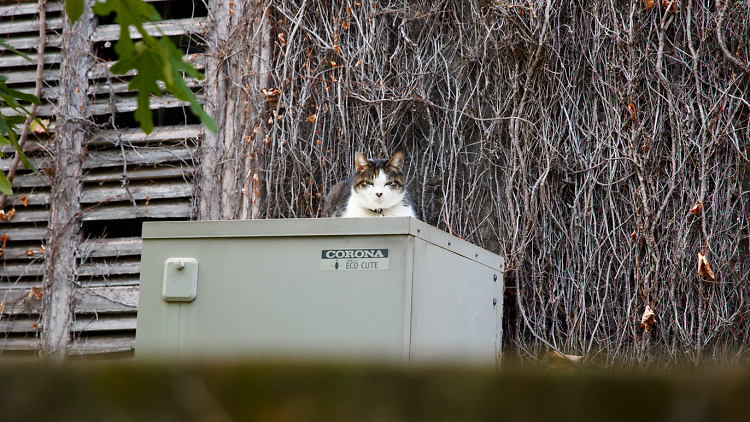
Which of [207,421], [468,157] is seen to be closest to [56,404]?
[207,421]

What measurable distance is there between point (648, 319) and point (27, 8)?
4251 mm

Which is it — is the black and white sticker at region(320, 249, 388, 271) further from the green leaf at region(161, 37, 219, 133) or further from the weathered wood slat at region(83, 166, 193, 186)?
the weathered wood slat at region(83, 166, 193, 186)

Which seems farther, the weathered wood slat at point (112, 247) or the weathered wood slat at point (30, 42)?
the weathered wood slat at point (30, 42)

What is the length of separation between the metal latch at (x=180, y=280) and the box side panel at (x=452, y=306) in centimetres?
74

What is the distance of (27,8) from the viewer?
4.00 meters

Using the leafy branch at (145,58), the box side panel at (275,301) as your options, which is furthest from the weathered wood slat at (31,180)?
the leafy branch at (145,58)

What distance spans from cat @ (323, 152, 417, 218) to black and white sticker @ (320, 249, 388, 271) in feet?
2.62

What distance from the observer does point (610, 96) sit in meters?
3.20

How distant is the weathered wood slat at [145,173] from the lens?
3682 mm

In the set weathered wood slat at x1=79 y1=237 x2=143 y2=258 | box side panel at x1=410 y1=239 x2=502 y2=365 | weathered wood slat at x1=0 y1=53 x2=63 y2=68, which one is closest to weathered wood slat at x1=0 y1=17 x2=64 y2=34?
weathered wood slat at x1=0 y1=53 x2=63 y2=68

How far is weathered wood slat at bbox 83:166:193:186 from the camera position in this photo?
12.1ft

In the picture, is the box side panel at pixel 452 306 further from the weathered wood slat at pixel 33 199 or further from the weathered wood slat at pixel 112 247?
the weathered wood slat at pixel 33 199

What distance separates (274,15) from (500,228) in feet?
6.22

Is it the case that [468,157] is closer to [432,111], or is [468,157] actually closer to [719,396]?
[432,111]
